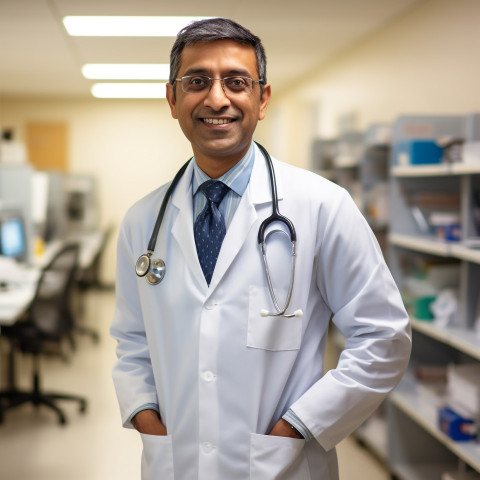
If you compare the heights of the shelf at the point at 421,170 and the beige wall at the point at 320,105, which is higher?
the beige wall at the point at 320,105

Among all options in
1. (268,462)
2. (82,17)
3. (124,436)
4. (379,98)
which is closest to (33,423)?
(124,436)

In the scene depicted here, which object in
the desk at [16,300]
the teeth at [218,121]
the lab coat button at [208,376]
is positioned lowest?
the desk at [16,300]

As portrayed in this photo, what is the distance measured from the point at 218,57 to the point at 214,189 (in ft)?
0.90

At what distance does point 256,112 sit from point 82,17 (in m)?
2.93

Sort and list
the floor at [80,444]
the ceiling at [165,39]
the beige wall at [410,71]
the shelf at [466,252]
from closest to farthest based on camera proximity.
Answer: the shelf at [466,252] → the floor at [80,444] → the beige wall at [410,71] → the ceiling at [165,39]

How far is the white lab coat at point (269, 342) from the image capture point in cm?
120

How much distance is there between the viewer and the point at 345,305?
1221 millimetres

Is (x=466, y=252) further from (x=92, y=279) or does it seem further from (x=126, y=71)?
(x=92, y=279)

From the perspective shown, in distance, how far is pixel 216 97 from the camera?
3.88ft

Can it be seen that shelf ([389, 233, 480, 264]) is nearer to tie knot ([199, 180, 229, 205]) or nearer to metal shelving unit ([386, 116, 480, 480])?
metal shelving unit ([386, 116, 480, 480])

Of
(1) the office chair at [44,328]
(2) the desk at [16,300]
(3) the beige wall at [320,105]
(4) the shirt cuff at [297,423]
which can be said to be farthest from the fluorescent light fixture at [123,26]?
(4) the shirt cuff at [297,423]

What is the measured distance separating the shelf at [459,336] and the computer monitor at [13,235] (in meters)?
2.79

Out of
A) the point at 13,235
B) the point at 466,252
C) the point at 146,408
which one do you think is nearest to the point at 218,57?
the point at 146,408

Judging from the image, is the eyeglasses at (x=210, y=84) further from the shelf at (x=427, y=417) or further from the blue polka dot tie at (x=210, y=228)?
the shelf at (x=427, y=417)
